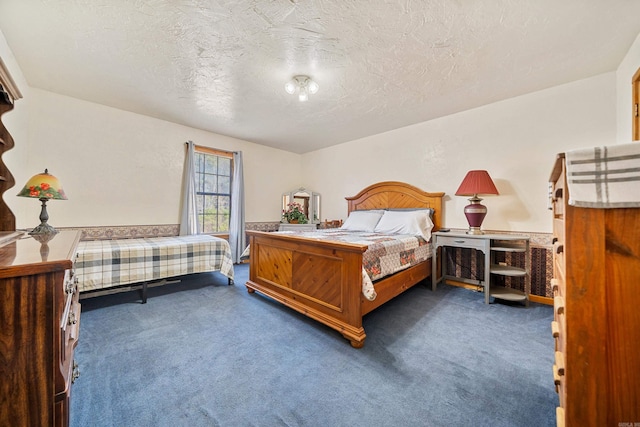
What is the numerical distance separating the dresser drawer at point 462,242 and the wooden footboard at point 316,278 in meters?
1.65

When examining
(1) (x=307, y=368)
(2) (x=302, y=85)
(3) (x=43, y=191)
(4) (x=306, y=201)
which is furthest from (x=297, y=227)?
(3) (x=43, y=191)

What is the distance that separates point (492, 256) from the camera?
9.73ft

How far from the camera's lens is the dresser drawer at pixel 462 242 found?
2.63 meters

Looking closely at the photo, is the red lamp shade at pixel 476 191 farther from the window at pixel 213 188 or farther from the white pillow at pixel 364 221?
the window at pixel 213 188

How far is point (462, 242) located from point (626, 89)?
191cm

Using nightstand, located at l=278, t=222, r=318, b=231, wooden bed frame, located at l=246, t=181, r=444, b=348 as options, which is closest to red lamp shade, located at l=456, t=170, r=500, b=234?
wooden bed frame, located at l=246, t=181, r=444, b=348

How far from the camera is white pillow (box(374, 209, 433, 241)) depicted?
3.09 meters

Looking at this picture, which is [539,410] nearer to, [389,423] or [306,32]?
[389,423]

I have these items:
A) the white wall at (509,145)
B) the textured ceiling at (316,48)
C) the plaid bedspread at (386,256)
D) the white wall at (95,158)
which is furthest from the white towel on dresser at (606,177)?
the white wall at (95,158)

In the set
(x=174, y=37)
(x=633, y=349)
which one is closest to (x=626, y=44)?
(x=633, y=349)

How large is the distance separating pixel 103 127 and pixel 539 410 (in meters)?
4.98

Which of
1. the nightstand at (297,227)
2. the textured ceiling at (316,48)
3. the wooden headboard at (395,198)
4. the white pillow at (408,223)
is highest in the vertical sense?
the textured ceiling at (316,48)

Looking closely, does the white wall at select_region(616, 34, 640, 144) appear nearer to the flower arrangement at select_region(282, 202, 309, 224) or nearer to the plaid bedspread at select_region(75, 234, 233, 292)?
the flower arrangement at select_region(282, 202, 309, 224)

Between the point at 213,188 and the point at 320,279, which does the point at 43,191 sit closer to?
the point at 320,279
